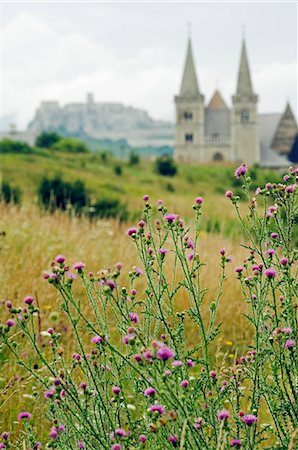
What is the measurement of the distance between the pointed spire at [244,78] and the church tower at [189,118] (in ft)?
13.8

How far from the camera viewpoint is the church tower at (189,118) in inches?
2867

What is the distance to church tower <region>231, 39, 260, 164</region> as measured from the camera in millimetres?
71125

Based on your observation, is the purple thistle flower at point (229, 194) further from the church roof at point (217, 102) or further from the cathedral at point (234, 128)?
the church roof at point (217, 102)

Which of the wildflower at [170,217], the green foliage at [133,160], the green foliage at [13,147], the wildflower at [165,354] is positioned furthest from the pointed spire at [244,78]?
the wildflower at [165,354]

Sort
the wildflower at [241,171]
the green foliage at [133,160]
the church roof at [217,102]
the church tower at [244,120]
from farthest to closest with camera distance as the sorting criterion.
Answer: the church roof at [217,102]
the church tower at [244,120]
the green foliage at [133,160]
the wildflower at [241,171]

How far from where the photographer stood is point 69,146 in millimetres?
46875

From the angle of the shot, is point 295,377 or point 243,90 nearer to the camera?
point 295,377

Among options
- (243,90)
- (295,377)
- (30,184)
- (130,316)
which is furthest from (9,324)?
(243,90)

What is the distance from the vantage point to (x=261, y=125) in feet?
246

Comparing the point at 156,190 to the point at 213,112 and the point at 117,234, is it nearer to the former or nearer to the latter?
the point at 117,234

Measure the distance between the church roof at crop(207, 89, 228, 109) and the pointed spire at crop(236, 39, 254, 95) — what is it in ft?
14.9

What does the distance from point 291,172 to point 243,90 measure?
72.6 metres

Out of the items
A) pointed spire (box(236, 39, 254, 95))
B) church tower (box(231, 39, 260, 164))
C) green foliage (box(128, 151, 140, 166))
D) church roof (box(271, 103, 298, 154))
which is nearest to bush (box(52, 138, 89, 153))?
green foliage (box(128, 151, 140, 166))

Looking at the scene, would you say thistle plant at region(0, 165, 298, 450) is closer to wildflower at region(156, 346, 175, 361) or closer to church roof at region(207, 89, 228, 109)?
wildflower at region(156, 346, 175, 361)
